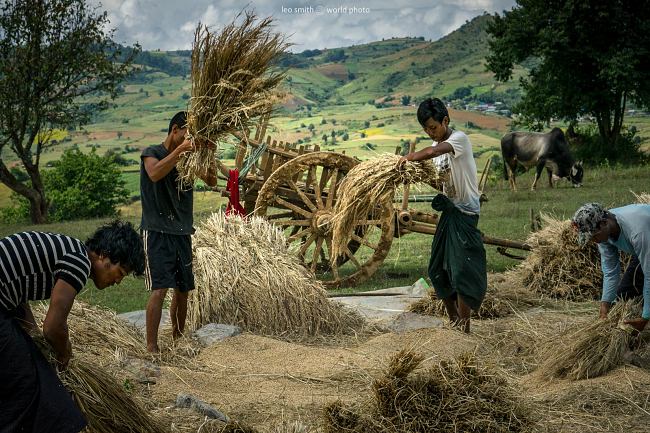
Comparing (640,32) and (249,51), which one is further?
(640,32)

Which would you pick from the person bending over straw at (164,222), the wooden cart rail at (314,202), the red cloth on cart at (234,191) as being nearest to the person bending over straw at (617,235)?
the person bending over straw at (164,222)

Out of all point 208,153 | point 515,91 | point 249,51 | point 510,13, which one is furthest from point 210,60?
point 515,91

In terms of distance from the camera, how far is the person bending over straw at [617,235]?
5184 millimetres

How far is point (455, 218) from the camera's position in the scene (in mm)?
6410

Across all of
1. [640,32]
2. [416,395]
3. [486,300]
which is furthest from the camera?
[640,32]

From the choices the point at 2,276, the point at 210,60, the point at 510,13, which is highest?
the point at 510,13

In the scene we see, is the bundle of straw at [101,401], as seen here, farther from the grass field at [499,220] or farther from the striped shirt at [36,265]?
the grass field at [499,220]

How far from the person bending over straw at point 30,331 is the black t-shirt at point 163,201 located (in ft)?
7.93

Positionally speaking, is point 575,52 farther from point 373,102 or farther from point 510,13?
point 373,102

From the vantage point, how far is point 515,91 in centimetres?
5962

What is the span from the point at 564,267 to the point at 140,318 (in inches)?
168

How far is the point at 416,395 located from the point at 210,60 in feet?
8.88

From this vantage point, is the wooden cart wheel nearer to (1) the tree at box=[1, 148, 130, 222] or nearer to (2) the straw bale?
(2) the straw bale

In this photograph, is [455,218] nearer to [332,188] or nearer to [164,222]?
[164,222]
